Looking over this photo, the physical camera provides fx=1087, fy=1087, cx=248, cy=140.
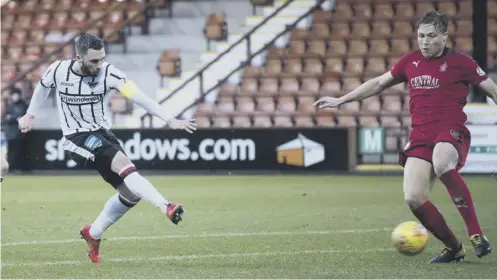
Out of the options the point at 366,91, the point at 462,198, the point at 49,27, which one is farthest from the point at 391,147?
the point at 462,198

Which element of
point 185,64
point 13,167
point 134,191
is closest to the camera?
point 134,191

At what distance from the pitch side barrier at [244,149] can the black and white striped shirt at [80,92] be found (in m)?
11.5

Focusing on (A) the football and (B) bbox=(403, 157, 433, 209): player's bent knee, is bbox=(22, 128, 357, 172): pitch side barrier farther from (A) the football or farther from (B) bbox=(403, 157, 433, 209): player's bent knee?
(B) bbox=(403, 157, 433, 209): player's bent knee

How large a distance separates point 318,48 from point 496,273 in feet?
54.5

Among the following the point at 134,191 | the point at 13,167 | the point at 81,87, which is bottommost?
the point at 13,167

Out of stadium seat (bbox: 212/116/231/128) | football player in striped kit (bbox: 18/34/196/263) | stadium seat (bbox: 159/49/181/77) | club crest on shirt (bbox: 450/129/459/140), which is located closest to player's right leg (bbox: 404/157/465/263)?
club crest on shirt (bbox: 450/129/459/140)

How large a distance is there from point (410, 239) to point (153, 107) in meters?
2.24

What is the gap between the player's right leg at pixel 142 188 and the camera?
8.12m

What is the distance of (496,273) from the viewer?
7.79m

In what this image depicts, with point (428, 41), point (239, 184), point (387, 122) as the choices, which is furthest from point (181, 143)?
point (428, 41)

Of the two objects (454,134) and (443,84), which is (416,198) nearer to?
(454,134)

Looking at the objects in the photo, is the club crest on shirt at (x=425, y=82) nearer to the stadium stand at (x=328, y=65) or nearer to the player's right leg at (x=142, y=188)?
the player's right leg at (x=142, y=188)

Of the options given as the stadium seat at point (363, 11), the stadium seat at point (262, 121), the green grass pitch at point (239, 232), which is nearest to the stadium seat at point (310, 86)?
the stadium seat at point (262, 121)

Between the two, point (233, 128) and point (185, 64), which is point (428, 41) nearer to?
point (233, 128)
